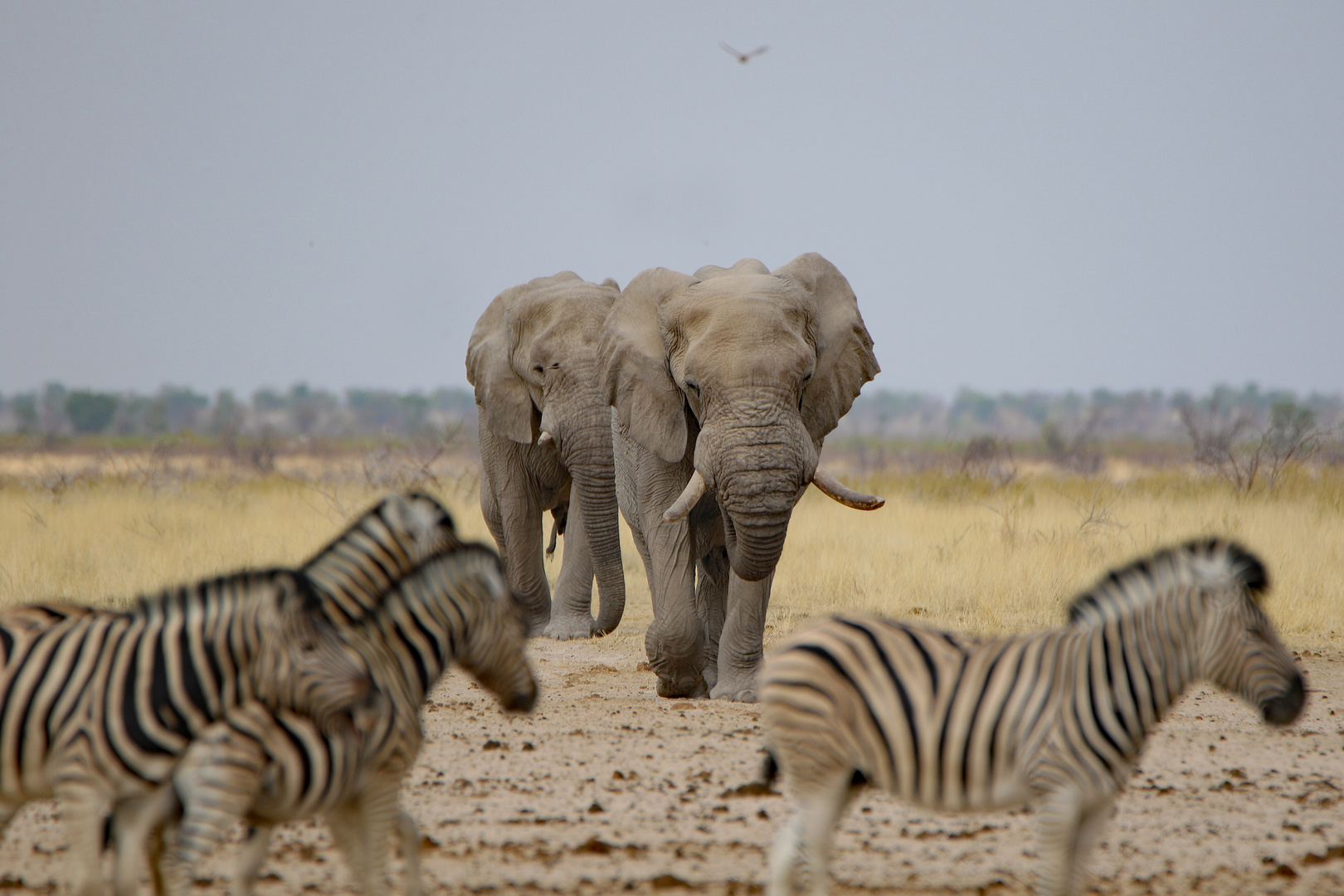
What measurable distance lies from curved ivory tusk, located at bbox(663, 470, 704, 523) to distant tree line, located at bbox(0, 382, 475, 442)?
1475 inches

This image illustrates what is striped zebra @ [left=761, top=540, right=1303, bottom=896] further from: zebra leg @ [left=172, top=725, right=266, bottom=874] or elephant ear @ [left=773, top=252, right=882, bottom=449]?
elephant ear @ [left=773, top=252, right=882, bottom=449]

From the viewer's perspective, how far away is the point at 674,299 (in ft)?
26.6

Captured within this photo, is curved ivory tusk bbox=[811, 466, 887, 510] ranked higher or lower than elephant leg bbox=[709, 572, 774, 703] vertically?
higher

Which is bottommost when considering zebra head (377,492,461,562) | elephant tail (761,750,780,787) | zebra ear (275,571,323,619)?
elephant tail (761,750,780,787)

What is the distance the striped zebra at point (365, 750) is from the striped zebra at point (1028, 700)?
1025 mm

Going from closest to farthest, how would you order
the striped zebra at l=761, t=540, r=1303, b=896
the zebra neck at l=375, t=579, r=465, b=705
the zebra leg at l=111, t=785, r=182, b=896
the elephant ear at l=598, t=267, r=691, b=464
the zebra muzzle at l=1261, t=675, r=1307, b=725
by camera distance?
the zebra leg at l=111, t=785, r=182, b=896 → the striped zebra at l=761, t=540, r=1303, b=896 → the zebra muzzle at l=1261, t=675, r=1307, b=725 → the zebra neck at l=375, t=579, r=465, b=705 → the elephant ear at l=598, t=267, r=691, b=464

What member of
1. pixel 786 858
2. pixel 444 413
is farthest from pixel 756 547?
pixel 444 413

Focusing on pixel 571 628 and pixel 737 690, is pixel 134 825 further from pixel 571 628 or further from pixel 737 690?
pixel 571 628

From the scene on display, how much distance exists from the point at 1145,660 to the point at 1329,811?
234 cm

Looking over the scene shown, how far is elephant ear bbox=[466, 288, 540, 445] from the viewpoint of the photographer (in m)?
11.2

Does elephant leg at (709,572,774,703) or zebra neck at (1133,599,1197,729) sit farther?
elephant leg at (709,572,774,703)

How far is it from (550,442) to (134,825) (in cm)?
738

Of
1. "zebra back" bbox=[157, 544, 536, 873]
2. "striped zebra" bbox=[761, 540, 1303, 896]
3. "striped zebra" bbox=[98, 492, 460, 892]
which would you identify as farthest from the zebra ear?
"striped zebra" bbox=[761, 540, 1303, 896]

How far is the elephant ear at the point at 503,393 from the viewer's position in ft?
36.8
